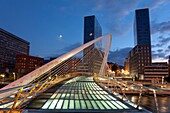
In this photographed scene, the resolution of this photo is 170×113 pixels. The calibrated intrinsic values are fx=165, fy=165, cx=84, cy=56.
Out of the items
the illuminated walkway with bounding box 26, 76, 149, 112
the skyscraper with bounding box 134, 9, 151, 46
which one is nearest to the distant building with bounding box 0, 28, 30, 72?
the skyscraper with bounding box 134, 9, 151, 46

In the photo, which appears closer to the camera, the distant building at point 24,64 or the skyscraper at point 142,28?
the distant building at point 24,64

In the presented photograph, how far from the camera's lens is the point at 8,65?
9894 cm

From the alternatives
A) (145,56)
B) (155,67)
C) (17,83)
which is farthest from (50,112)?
(145,56)

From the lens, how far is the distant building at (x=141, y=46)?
8956 cm

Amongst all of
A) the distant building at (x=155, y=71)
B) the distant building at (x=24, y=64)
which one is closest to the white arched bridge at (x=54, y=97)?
the distant building at (x=155, y=71)

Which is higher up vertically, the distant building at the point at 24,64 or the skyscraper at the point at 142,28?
the skyscraper at the point at 142,28

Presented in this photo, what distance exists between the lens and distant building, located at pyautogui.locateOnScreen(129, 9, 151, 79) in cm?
8956

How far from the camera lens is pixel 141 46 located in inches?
3620

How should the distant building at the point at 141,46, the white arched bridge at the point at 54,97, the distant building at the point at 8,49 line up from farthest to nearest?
the distant building at the point at 8,49, the distant building at the point at 141,46, the white arched bridge at the point at 54,97

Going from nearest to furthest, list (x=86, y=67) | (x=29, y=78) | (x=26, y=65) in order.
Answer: (x=29, y=78), (x=86, y=67), (x=26, y=65)

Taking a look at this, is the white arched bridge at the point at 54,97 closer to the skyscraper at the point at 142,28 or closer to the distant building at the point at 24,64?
the distant building at the point at 24,64

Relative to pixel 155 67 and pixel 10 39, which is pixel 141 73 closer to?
pixel 155 67

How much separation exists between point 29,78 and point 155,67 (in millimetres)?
84286

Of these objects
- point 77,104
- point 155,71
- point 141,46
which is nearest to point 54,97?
point 77,104
